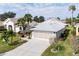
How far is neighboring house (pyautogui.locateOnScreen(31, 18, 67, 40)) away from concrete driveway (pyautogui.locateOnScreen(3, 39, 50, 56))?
71 millimetres

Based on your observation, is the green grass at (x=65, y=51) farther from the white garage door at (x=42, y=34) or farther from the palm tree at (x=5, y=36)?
the palm tree at (x=5, y=36)

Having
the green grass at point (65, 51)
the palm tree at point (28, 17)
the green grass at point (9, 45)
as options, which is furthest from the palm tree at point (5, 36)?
the green grass at point (65, 51)

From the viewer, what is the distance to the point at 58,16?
153 inches

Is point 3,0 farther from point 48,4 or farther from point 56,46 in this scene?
point 56,46

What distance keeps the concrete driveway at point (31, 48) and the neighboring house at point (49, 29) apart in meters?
0.07

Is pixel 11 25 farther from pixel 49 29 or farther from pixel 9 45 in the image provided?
pixel 49 29

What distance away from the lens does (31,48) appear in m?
3.92

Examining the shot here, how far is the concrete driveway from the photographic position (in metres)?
3.87

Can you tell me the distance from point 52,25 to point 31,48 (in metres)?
0.38

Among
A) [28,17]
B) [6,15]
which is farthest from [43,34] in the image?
[6,15]

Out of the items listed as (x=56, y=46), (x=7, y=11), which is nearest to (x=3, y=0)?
(x=7, y=11)

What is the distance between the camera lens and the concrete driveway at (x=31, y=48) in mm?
3871

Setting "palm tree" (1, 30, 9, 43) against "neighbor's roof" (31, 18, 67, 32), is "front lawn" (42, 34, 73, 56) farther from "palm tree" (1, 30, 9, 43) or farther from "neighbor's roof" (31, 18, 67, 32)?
"palm tree" (1, 30, 9, 43)

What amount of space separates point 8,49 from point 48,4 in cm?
73
